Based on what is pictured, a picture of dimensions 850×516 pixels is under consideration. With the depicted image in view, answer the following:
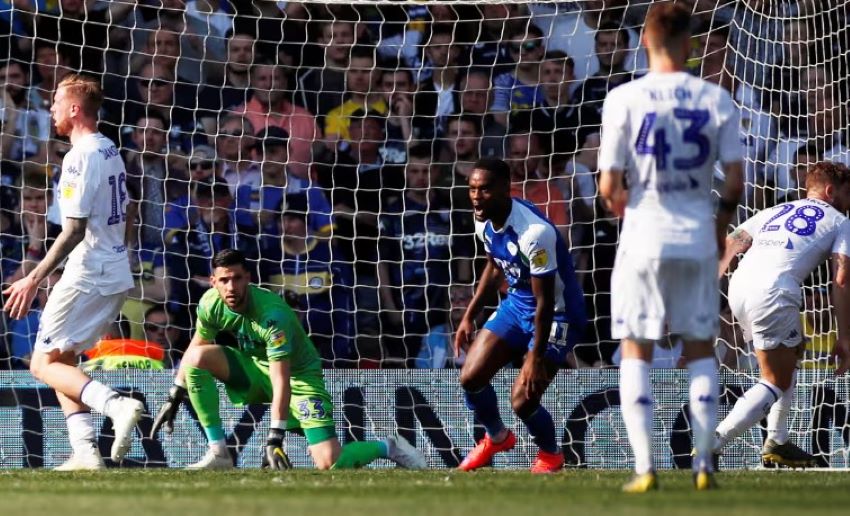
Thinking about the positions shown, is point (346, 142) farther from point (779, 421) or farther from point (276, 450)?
point (779, 421)

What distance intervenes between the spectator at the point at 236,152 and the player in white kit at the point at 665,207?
6.25 metres

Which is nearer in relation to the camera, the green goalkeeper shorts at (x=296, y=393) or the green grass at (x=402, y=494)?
the green grass at (x=402, y=494)

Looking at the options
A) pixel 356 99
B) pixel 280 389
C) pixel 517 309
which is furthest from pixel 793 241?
pixel 356 99

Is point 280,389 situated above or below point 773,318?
below

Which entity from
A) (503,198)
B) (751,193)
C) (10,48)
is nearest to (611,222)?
(751,193)

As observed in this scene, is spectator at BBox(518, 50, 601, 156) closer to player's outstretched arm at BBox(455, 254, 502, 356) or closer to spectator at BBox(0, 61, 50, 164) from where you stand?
player's outstretched arm at BBox(455, 254, 502, 356)

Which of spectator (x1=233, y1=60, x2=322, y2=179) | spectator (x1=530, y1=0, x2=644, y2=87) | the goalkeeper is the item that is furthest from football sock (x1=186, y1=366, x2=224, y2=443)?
spectator (x1=530, y1=0, x2=644, y2=87)

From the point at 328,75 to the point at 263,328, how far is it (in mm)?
4017

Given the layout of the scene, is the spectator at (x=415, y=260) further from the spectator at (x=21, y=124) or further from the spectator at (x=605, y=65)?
the spectator at (x=21, y=124)

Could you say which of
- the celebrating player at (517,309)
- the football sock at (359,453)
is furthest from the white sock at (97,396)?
the celebrating player at (517,309)

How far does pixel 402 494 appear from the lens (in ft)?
20.1

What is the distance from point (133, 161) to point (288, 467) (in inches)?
163

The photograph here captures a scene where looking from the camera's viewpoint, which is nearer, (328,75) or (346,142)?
(346,142)

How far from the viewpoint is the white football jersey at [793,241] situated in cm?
833
